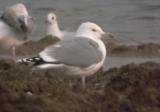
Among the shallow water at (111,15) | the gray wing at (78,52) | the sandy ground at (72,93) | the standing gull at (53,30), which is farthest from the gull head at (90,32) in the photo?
the shallow water at (111,15)

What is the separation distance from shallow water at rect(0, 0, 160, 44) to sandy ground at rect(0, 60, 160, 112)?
23.0 ft

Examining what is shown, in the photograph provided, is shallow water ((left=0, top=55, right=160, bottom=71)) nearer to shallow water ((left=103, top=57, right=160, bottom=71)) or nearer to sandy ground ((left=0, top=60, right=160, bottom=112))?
shallow water ((left=103, top=57, right=160, bottom=71))

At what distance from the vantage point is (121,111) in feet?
21.6

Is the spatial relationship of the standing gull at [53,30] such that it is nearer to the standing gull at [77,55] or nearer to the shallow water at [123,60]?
the shallow water at [123,60]

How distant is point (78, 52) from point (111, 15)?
9.61 m

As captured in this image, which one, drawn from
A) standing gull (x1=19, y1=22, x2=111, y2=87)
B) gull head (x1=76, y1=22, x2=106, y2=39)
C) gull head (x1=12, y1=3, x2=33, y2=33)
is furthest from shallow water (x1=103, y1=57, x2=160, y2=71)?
standing gull (x1=19, y1=22, x2=111, y2=87)

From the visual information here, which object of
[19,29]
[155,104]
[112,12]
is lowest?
[112,12]

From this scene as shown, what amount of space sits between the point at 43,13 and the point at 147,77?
11.6 meters

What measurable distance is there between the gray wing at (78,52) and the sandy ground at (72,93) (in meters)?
0.42

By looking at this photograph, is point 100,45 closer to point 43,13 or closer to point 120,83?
point 120,83

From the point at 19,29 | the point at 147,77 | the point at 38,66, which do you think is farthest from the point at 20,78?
the point at 19,29

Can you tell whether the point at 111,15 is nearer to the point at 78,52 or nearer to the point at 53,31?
the point at 53,31

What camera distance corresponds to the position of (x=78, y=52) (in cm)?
938

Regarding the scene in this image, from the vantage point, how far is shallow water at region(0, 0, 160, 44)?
53.9 feet
